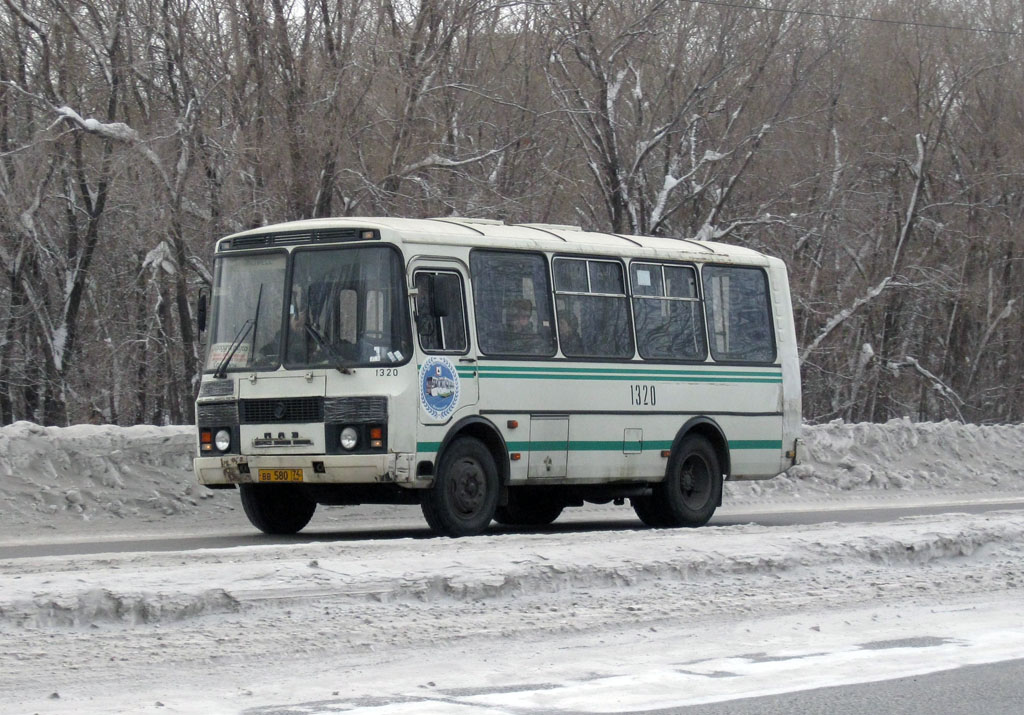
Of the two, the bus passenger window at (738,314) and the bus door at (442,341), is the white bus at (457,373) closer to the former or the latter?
the bus door at (442,341)

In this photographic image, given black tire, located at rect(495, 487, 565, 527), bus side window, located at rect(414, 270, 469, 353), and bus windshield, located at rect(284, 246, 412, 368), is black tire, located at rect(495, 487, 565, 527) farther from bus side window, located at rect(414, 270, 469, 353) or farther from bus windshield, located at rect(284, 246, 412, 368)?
bus windshield, located at rect(284, 246, 412, 368)

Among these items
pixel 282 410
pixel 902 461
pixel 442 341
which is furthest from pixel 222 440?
pixel 902 461

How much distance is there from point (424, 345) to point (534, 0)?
13.6m

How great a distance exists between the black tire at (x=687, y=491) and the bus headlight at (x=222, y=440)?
192 inches

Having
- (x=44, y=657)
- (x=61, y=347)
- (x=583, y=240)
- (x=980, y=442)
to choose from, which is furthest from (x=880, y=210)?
(x=44, y=657)

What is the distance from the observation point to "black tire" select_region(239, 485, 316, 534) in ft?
50.4

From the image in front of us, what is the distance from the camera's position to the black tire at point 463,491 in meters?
14.3

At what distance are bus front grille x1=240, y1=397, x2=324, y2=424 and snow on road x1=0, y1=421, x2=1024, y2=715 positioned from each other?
200 cm

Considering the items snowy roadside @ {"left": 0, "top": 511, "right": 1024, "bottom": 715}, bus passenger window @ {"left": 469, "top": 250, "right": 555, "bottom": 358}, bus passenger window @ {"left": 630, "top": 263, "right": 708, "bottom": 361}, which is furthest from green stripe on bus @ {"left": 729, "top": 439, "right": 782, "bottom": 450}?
snowy roadside @ {"left": 0, "top": 511, "right": 1024, "bottom": 715}

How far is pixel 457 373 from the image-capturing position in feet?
47.6

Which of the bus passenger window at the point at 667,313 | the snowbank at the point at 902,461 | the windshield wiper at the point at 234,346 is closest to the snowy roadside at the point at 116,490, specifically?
the snowbank at the point at 902,461

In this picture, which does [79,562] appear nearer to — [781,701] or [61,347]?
[781,701]

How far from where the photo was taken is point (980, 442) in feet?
90.2

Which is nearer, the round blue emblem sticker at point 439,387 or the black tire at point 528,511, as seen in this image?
the round blue emblem sticker at point 439,387
